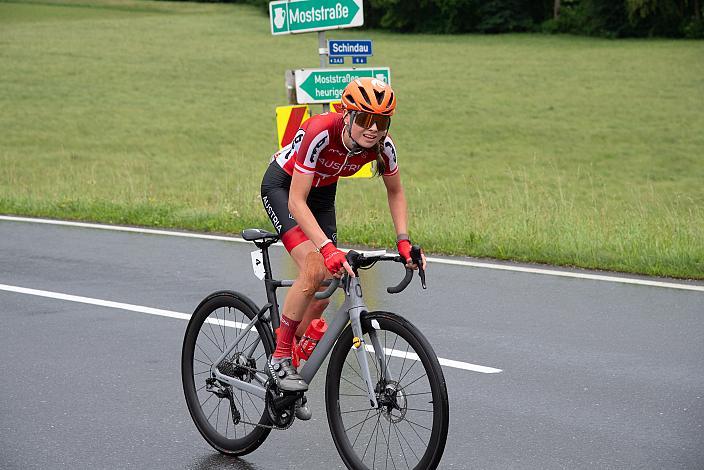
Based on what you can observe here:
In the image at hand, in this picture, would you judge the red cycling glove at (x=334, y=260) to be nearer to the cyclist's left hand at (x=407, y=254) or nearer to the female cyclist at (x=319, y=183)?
the female cyclist at (x=319, y=183)

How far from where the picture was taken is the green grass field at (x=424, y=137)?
510 inches

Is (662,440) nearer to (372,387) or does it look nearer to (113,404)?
(372,387)

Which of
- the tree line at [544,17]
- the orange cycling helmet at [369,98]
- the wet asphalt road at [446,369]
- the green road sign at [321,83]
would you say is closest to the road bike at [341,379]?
the wet asphalt road at [446,369]

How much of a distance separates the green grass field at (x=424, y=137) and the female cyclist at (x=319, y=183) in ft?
17.7

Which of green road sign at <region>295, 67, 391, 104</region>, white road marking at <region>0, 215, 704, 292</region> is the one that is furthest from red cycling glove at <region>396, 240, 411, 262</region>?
green road sign at <region>295, 67, 391, 104</region>

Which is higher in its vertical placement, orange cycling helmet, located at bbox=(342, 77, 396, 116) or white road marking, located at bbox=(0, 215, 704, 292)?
orange cycling helmet, located at bbox=(342, 77, 396, 116)

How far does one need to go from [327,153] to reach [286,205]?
42 cm

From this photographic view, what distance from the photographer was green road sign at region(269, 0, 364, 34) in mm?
13500

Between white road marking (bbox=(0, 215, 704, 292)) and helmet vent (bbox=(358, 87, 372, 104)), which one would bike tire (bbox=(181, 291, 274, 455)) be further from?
white road marking (bbox=(0, 215, 704, 292))

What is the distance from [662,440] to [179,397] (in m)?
2.69

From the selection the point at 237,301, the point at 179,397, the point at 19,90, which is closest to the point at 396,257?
the point at 237,301

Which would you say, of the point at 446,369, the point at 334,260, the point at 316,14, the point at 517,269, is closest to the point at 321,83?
the point at 316,14

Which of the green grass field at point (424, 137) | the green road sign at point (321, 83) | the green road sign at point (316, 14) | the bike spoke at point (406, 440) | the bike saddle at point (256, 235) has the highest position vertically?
the green road sign at point (316, 14)

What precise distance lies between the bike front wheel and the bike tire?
458mm
